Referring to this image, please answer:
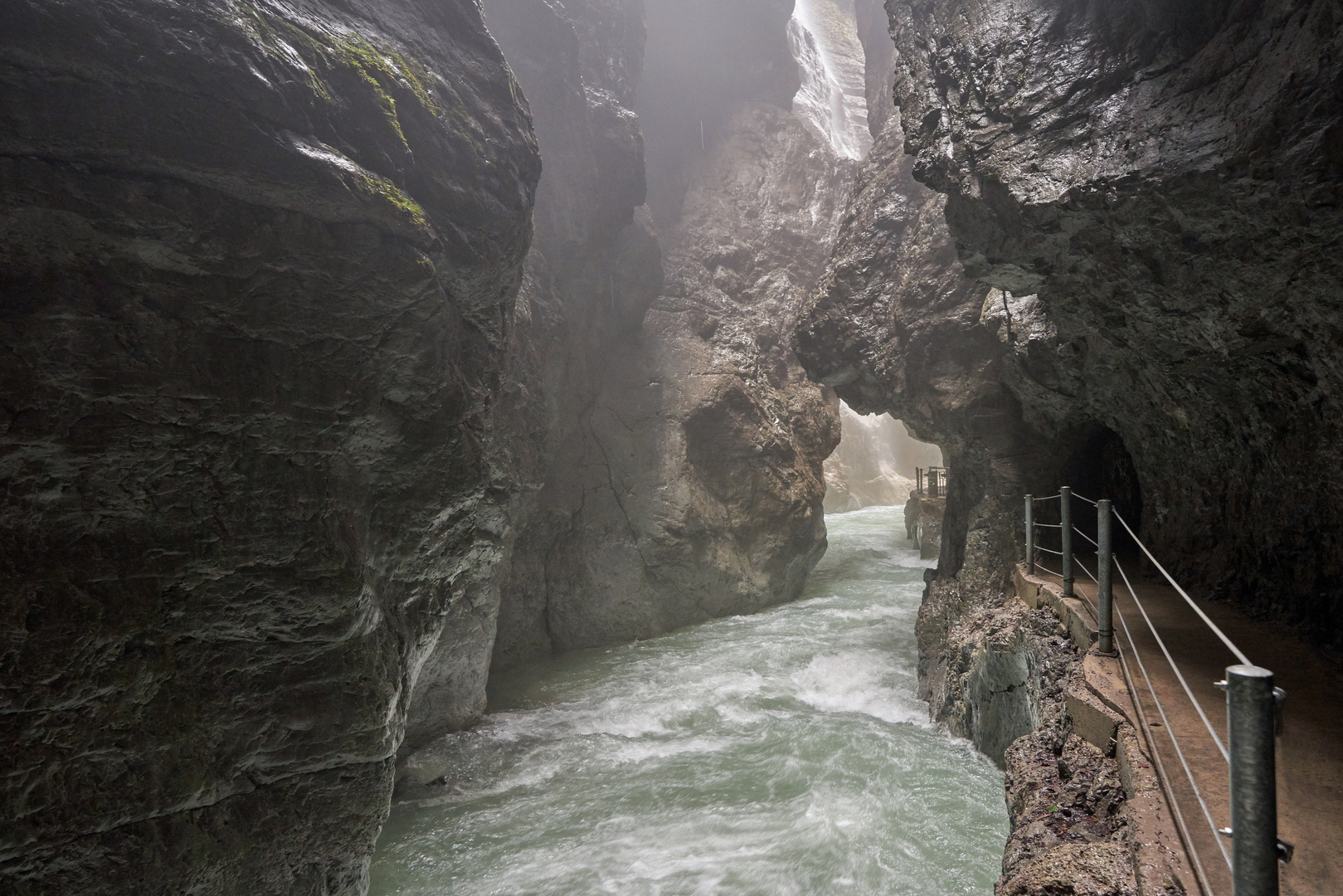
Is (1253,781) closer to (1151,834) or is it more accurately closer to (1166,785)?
(1151,834)

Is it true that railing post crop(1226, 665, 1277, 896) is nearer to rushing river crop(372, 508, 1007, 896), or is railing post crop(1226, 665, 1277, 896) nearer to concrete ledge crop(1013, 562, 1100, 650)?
concrete ledge crop(1013, 562, 1100, 650)

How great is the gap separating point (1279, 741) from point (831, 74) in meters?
33.6

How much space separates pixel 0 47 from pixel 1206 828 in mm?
6100

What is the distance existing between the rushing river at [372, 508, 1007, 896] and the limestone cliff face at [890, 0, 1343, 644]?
3.13 metres

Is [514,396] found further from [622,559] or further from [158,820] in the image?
[158,820]

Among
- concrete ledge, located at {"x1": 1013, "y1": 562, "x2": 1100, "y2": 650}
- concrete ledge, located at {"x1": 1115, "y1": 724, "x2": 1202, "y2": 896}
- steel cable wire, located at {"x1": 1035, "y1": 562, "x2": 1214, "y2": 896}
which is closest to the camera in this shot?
steel cable wire, located at {"x1": 1035, "y1": 562, "x2": 1214, "y2": 896}

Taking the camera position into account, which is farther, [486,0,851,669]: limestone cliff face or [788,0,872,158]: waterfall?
[788,0,872,158]: waterfall

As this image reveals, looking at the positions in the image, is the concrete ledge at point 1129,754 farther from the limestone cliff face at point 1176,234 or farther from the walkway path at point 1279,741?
the limestone cliff face at point 1176,234

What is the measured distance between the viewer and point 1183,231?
409 centimetres

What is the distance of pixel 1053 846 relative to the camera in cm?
271

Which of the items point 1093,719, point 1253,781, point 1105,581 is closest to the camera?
point 1253,781

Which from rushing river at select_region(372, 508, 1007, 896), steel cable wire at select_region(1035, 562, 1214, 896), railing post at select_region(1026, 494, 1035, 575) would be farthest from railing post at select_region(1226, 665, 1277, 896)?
railing post at select_region(1026, 494, 1035, 575)

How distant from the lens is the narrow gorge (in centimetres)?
349

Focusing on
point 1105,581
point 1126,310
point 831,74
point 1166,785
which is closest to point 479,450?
point 1105,581
